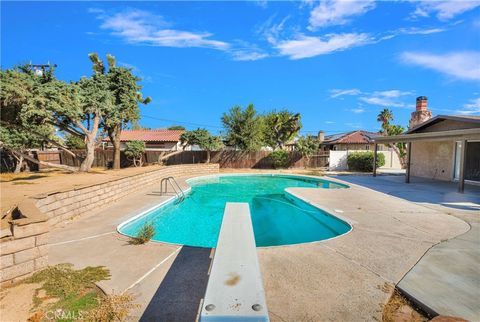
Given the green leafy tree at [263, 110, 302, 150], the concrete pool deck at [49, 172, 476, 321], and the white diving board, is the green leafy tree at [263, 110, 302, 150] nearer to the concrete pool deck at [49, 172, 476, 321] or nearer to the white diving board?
the concrete pool deck at [49, 172, 476, 321]

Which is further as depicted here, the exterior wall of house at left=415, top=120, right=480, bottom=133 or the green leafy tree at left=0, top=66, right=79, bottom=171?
the exterior wall of house at left=415, top=120, right=480, bottom=133

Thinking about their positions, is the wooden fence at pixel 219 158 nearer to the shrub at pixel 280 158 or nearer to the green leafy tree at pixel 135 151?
the shrub at pixel 280 158

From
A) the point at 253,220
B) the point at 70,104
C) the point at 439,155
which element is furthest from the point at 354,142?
the point at 70,104

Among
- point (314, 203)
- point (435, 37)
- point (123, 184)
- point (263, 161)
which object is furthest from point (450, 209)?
point (263, 161)

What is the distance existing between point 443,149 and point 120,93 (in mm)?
21008

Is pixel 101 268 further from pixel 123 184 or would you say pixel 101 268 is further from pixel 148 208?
pixel 123 184

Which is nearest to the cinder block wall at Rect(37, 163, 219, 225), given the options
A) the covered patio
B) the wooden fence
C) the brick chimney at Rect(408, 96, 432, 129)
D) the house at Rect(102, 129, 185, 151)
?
the wooden fence

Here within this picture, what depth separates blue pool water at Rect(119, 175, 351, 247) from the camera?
6.88m

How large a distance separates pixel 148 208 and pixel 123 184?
231cm

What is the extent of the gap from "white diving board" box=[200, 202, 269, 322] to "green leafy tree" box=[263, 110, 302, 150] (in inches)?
1040

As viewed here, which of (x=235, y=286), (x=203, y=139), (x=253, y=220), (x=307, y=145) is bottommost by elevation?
(x=253, y=220)

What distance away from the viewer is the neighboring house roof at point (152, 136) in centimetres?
3091

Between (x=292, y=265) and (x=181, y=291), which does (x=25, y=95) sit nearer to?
(x=181, y=291)

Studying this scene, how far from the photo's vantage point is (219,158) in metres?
25.4
